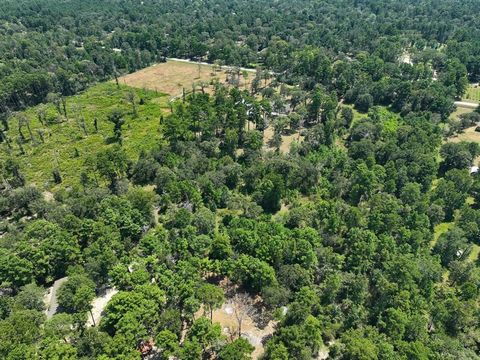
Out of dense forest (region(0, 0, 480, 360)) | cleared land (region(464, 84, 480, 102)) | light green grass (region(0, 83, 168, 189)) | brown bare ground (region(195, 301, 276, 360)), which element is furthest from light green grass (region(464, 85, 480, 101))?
brown bare ground (region(195, 301, 276, 360))

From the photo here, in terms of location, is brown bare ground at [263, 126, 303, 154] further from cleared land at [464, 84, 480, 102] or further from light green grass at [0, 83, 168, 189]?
cleared land at [464, 84, 480, 102]

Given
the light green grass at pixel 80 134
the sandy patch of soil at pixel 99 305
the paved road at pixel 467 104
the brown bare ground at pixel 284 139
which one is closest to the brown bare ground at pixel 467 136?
the paved road at pixel 467 104

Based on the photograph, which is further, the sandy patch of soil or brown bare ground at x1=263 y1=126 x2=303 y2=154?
brown bare ground at x1=263 y1=126 x2=303 y2=154

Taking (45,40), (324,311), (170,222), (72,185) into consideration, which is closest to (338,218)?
(324,311)

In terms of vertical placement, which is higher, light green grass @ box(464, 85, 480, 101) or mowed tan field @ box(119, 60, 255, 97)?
light green grass @ box(464, 85, 480, 101)

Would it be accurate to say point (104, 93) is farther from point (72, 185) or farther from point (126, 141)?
point (72, 185)
